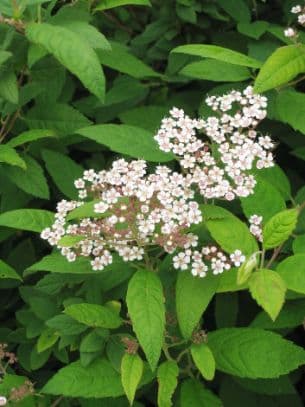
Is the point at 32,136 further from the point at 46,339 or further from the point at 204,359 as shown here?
the point at 204,359

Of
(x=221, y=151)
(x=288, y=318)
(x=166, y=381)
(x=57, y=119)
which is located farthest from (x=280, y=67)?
(x=166, y=381)

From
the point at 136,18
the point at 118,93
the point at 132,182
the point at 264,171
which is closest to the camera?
the point at 132,182

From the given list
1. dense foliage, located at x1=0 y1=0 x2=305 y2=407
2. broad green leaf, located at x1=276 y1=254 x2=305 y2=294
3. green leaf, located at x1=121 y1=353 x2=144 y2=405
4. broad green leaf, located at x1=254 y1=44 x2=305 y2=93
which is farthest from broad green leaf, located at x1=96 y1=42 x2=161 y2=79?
green leaf, located at x1=121 y1=353 x2=144 y2=405

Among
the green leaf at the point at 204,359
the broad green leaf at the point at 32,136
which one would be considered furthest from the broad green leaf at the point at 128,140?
the green leaf at the point at 204,359

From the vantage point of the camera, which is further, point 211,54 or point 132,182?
point 211,54

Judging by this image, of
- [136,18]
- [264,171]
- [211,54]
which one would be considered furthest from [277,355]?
[136,18]

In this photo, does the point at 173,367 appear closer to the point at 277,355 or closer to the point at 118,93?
the point at 277,355

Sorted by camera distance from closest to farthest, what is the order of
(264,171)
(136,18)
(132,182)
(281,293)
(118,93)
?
(281,293) → (132,182) → (264,171) → (118,93) → (136,18)

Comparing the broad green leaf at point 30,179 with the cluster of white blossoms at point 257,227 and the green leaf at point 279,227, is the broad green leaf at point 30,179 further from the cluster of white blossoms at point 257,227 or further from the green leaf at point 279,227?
the green leaf at point 279,227
